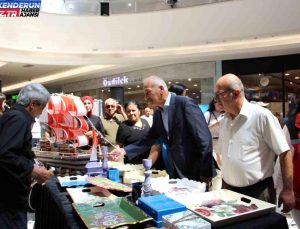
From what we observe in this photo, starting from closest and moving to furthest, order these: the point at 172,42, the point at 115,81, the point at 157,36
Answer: the point at 157,36, the point at 172,42, the point at 115,81

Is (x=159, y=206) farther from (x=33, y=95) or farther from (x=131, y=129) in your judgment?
(x=131, y=129)

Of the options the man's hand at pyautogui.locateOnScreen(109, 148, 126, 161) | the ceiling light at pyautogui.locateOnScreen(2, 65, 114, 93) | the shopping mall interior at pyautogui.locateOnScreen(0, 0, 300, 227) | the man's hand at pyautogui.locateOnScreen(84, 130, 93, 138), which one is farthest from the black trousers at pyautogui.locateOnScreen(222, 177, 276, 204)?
the ceiling light at pyautogui.locateOnScreen(2, 65, 114, 93)

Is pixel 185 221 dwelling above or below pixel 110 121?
below

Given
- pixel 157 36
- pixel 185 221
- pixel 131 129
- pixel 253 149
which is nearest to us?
pixel 185 221

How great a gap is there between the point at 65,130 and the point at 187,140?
103cm

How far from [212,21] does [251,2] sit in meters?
1.14

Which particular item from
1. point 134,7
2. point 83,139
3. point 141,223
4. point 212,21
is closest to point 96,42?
point 134,7

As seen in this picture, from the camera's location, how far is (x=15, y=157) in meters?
2.03

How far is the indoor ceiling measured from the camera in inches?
268

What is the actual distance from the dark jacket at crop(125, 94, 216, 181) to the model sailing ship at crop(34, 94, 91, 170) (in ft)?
2.34

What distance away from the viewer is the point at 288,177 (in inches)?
77.7

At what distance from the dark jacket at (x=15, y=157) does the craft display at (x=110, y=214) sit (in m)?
0.65

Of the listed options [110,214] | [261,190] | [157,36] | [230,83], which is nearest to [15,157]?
[110,214]

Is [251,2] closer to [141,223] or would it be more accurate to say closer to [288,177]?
[288,177]
